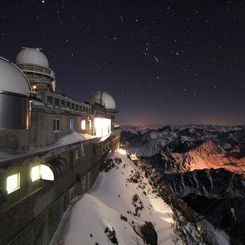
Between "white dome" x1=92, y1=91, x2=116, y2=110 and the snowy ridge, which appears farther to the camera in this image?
"white dome" x1=92, y1=91, x2=116, y2=110

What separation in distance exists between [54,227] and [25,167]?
6450mm

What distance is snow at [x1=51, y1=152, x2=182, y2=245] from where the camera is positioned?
15.4 meters

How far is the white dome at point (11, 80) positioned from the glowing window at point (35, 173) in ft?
14.7

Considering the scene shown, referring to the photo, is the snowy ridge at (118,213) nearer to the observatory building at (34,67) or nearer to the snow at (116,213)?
the snow at (116,213)

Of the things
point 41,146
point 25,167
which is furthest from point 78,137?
point 25,167

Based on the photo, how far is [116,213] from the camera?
20469 mm

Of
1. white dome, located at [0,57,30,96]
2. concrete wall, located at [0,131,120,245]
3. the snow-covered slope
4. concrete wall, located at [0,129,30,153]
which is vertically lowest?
the snow-covered slope

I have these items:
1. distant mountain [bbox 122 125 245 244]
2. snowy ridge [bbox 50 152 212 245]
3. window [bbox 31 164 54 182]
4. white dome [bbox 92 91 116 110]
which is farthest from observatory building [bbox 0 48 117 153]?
distant mountain [bbox 122 125 245 244]

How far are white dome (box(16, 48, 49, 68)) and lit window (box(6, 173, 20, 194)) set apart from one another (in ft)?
73.5

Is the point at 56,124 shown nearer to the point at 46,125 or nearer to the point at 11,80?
the point at 46,125

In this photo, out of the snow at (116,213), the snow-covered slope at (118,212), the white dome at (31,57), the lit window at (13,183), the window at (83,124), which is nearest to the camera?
the lit window at (13,183)

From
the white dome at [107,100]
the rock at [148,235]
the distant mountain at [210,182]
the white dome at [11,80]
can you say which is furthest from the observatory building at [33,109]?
the distant mountain at [210,182]

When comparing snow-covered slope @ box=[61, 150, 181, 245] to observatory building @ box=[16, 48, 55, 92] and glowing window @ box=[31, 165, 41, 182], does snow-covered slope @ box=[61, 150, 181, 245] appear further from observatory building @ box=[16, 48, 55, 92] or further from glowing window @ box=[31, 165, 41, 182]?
observatory building @ box=[16, 48, 55, 92]

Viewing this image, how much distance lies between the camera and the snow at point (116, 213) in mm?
15383
